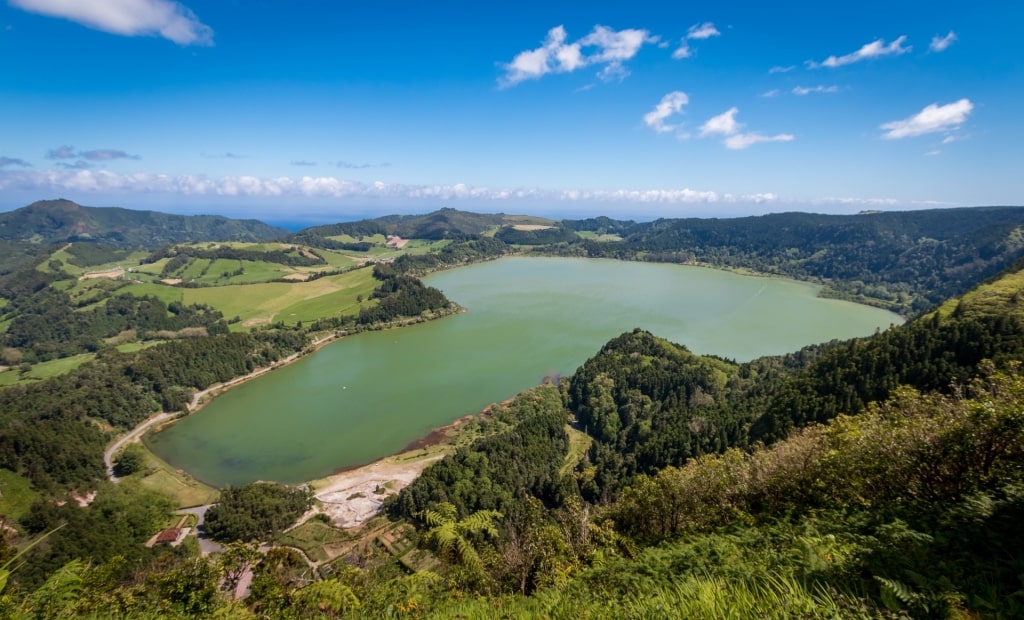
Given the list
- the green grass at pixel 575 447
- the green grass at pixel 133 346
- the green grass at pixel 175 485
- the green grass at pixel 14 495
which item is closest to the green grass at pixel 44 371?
the green grass at pixel 133 346

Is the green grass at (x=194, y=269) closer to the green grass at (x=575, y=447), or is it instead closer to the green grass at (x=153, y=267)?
the green grass at (x=153, y=267)

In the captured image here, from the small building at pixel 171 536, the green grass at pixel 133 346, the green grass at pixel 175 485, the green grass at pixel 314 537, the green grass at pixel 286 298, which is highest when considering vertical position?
the green grass at pixel 286 298

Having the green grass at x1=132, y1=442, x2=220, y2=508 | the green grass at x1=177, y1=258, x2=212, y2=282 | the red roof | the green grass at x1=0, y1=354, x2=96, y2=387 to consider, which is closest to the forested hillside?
the green grass at x1=132, y1=442, x2=220, y2=508

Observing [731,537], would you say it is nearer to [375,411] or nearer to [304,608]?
[304,608]

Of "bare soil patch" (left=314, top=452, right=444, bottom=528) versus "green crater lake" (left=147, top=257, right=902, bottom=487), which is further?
"green crater lake" (left=147, top=257, right=902, bottom=487)

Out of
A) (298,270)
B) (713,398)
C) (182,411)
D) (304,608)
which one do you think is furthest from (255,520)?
(298,270)

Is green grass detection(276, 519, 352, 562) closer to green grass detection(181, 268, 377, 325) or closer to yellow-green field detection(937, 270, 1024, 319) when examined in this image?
yellow-green field detection(937, 270, 1024, 319)
